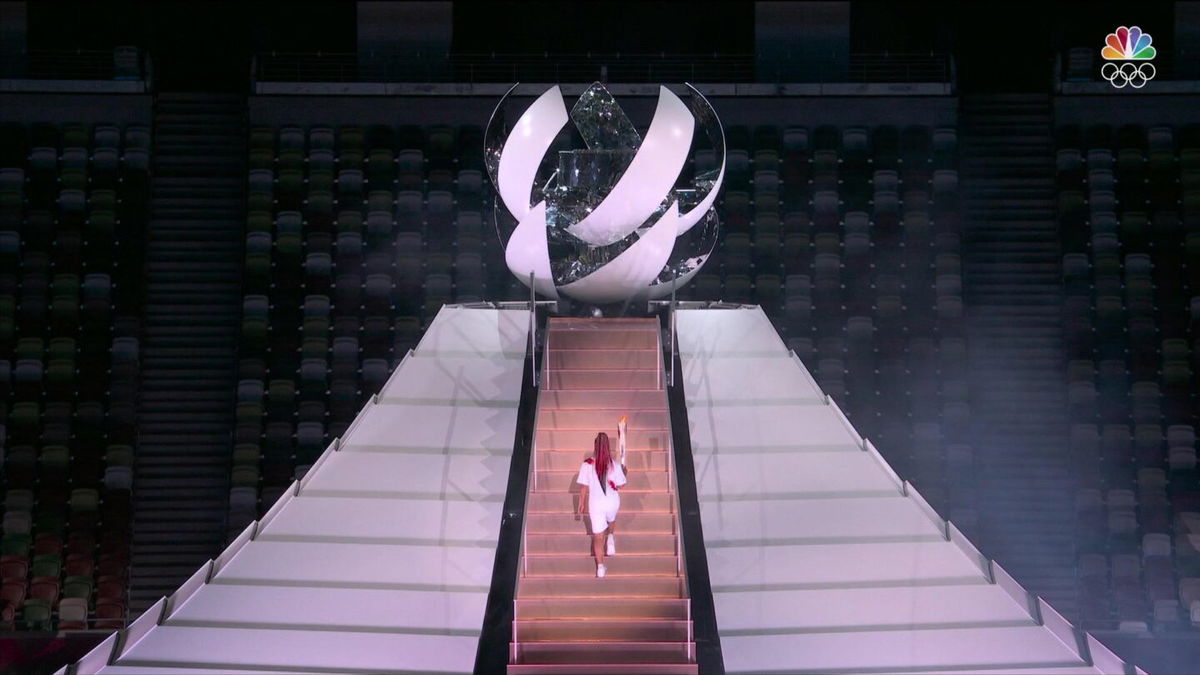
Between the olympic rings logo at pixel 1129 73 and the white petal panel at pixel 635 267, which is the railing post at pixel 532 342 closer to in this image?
the white petal panel at pixel 635 267

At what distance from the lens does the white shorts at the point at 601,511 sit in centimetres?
927

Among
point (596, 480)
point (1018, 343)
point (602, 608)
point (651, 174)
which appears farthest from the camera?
point (1018, 343)

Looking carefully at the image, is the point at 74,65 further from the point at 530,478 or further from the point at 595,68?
the point at 530,478

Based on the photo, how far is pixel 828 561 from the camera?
34.0 ft

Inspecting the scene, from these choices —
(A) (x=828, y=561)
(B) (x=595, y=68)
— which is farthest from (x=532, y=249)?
(B) (x=595, y=68)

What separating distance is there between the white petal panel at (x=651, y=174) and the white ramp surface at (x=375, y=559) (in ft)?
5.18

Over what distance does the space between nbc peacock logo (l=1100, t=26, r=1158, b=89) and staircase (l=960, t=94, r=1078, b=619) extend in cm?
93

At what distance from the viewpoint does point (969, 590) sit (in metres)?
10.1

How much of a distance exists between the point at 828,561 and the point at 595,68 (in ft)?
34.4

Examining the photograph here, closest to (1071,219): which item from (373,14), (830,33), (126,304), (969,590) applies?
(830,33)

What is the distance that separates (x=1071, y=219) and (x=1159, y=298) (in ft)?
4.85

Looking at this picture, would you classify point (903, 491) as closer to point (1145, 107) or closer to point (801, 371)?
point (801, 371)

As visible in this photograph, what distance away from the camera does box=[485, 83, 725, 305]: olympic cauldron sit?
1166 centimetres

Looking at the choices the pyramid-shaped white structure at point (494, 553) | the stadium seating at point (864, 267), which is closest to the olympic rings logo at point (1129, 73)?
the stadium seating at point (864, 267)
